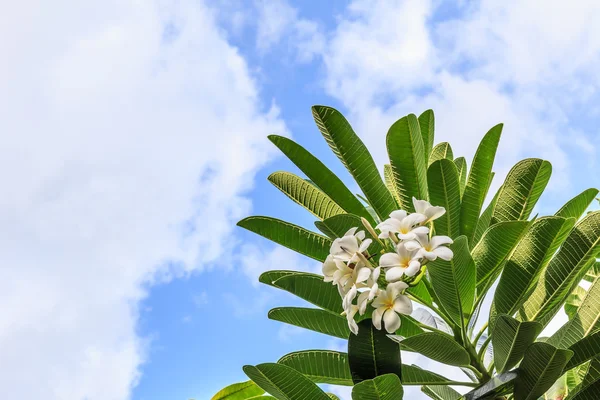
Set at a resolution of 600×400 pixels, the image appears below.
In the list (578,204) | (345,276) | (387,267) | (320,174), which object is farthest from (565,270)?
(320,174)

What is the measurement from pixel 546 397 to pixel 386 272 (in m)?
1.17

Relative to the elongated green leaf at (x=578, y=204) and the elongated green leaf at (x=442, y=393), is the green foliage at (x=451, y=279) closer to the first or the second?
the elongated green leaf at (x=578, y=204)

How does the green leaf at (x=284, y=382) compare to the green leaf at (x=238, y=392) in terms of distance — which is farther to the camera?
the green leaf at (x=238, y=392)

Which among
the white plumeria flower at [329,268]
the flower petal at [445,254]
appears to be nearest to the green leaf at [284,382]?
the white plumeria flower at [329,268]

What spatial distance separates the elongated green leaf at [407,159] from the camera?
73.5 inches

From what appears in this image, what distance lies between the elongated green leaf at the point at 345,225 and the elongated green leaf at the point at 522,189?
440 mm

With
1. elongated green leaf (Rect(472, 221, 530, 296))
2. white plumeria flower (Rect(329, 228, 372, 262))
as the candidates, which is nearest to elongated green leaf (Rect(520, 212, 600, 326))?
elongated green leaf (Rect(472, 221, 530, 296))

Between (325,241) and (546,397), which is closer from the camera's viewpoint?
(325,241)

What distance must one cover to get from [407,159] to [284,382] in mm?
776

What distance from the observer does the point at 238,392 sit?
237 centimetres

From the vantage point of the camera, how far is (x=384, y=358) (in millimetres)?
1610

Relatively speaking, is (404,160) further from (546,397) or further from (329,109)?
(546,397)

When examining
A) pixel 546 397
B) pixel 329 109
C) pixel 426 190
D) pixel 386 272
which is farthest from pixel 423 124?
pixel 546 397

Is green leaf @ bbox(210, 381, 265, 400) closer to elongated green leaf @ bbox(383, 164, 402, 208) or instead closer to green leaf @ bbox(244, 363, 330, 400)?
green leaf @ bbox(244, 363, 330, 400)
